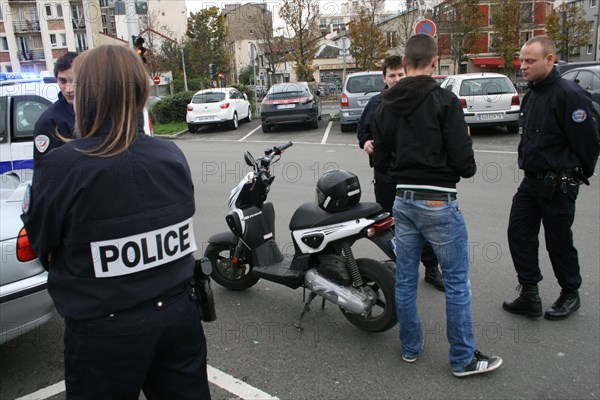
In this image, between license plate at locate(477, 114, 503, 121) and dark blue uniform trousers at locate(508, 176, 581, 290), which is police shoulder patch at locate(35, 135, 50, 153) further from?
license plate at locate(477, 114, 503, 121)

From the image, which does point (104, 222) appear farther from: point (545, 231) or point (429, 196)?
point (545, 231)

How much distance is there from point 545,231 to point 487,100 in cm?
1004

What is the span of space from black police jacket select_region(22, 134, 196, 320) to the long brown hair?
0.04 m

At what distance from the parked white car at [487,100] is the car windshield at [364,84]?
2753 mm

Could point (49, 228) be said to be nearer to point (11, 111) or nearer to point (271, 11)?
point (11, 111)

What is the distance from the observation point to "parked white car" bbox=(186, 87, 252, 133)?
57.3 feet

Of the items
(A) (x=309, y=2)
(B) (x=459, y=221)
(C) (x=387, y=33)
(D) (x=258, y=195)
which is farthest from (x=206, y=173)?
(C) (x=387, y=33)

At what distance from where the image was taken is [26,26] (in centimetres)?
5494

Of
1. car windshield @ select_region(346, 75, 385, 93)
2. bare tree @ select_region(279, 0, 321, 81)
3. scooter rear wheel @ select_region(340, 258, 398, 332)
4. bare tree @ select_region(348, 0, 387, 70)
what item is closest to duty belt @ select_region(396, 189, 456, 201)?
scooter rear wheel @ select_region(340, 258, 398, 332)

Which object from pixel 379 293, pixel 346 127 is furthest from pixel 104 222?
pixel 346 127

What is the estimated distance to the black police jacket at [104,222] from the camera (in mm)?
1636

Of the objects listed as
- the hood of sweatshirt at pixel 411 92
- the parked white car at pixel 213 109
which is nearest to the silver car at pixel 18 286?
the hood of sweatshirt at pixel 411 92

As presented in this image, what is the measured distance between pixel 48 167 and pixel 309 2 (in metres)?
26.2

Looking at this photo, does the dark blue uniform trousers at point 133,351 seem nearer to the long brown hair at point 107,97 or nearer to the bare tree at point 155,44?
the long brown hair at point 107,97
